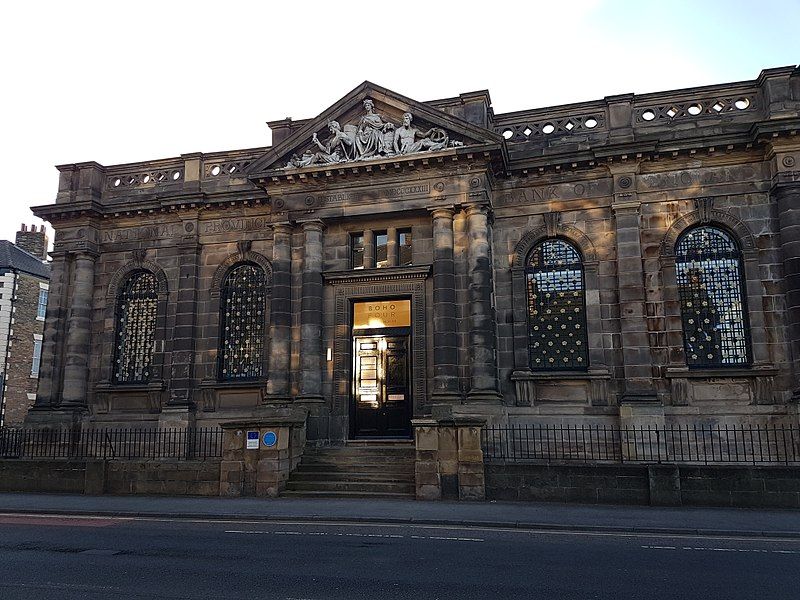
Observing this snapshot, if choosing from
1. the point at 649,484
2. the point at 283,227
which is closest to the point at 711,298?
the point at 649,484

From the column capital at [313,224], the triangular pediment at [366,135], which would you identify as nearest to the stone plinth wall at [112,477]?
the column capital at [313,224]

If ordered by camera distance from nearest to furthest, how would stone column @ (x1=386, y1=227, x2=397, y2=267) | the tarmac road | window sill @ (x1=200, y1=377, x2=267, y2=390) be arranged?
the tarmac road
stone column @ (x1=386, y1=227, x2=397, y2=267)
window sill @ (x1=200, y1=377, x2=267, y2=390)

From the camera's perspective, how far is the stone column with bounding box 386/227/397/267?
19.9 m

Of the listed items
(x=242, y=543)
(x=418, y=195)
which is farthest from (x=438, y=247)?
(x=242, y=543)

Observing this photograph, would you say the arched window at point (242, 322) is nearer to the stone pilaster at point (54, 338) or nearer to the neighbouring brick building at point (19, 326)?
the stone pilaster at point (54, 338)

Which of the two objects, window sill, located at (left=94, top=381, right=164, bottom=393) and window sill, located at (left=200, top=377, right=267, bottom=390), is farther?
window sill, located at (left=94, top=381, right=164, bottom=393)

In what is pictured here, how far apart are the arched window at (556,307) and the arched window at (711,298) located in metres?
2.79

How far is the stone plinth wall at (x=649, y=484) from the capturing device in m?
12.9

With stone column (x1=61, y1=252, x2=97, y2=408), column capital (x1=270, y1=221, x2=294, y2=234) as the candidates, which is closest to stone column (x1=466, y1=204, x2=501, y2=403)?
column capital (x1=270, y1=221, x2=294, y2=234)

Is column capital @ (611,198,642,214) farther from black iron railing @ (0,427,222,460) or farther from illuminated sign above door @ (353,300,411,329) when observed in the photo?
black iron railing @ (0,427,222,460)

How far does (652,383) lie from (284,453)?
10009 millimetres

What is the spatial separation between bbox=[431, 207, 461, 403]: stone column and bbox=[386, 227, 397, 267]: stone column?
1.56 meters

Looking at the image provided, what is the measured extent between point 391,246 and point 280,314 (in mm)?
3952

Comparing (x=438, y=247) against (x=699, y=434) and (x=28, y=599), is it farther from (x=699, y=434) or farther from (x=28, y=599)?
(x=28, y=599)
